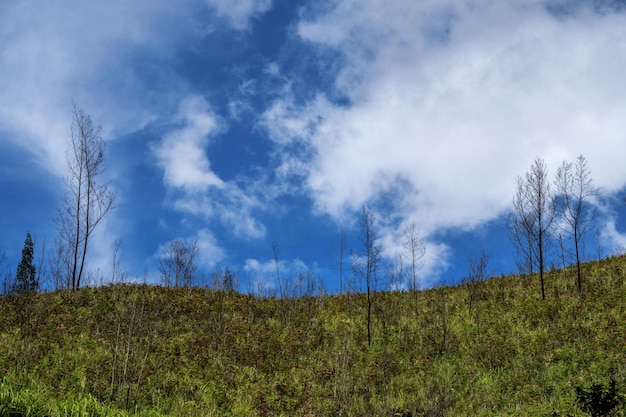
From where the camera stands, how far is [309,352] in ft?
66.7

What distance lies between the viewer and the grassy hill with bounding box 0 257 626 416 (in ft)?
50.4

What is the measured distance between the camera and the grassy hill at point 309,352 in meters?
15.4

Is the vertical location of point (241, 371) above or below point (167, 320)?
below

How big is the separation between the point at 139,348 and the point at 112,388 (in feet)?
12.7

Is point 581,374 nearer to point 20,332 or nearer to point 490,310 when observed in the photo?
point 490,310

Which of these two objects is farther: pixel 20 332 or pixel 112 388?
pixel 20 332

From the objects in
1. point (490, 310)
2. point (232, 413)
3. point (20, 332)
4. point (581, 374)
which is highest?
point (490, 310)

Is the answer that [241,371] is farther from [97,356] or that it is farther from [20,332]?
[20,332]

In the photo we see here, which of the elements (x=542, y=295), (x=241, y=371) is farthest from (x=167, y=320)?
(x=542, y=295)

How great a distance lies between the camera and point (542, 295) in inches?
977

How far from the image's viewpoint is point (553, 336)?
789 inches

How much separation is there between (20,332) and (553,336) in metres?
21.1

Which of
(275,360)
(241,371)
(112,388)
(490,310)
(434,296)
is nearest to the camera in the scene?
(112,388)

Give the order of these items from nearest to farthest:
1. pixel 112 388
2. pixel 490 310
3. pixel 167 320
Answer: pixel 112 388
pixel 167 320
pixel 490 310
